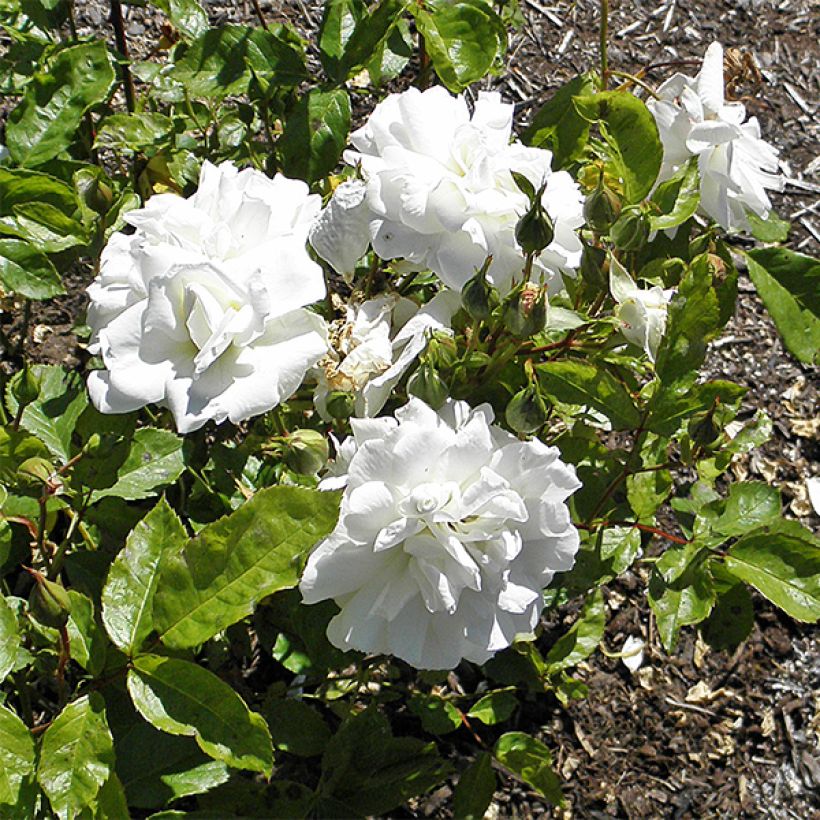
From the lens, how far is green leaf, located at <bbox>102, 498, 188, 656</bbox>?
107 centimetres

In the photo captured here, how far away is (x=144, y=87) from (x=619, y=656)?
168 centimetres

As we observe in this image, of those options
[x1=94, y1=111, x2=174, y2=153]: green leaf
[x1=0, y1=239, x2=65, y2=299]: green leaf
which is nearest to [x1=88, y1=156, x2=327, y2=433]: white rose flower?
[x1=0, y1=239, x2=65, y2=299]: green leaf

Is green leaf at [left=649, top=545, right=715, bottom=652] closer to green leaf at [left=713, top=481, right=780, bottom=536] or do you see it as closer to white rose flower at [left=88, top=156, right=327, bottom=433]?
green leaf at [left=713, top=481, right=780, bottom=536]

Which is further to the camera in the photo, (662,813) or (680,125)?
(662,813)

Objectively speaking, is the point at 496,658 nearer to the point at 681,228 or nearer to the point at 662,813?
the point at 662,813

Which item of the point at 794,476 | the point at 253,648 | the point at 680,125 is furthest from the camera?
the point at 794,476

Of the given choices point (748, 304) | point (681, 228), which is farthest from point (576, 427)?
point (748, 304)

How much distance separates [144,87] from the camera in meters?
2.43

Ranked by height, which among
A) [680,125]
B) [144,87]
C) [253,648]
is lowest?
[253,648]

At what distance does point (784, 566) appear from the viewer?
126 cm

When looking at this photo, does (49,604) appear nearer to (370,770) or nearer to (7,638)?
(7,638)

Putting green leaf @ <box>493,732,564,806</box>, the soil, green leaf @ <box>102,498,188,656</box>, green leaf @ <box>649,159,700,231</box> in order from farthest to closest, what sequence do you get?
1. the soil
2. green leaf @ <box>493,732,564,806</box>
3. green leaf @ <box>649,159,700,231</box>
4. green leaf @ <box>102,498,188,656</box>

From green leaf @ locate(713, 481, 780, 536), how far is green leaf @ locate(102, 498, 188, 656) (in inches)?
29.8

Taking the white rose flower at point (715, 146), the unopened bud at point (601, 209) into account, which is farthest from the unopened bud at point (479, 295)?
the white rose flower at point (715, 146)
